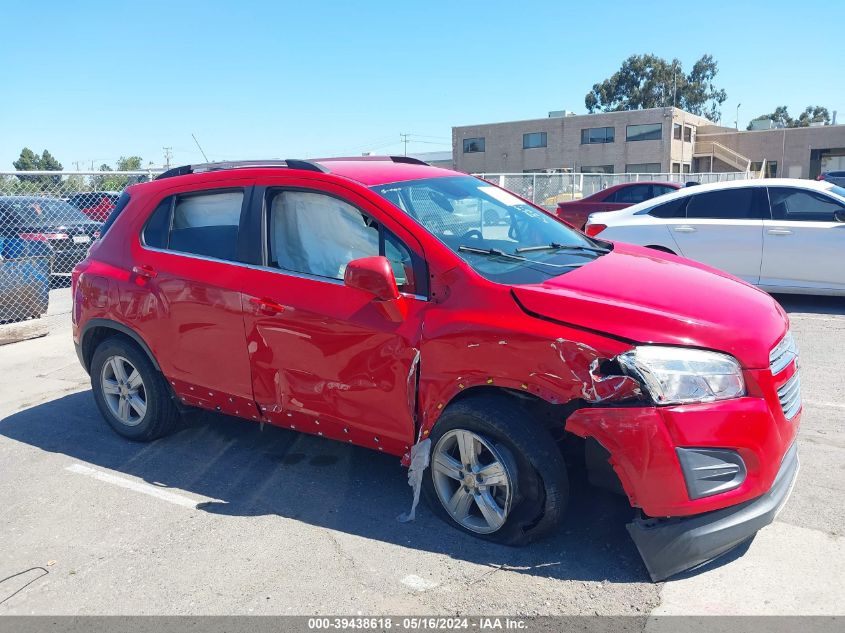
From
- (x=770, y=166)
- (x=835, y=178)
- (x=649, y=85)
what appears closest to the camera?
(x=835, y=178)

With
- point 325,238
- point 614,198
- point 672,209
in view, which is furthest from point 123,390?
point 614,198

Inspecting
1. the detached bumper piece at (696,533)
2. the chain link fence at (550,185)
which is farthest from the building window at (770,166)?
the detached bumper piece at (696,533)

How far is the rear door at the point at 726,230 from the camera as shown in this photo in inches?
338

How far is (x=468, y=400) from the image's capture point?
11.4 feet

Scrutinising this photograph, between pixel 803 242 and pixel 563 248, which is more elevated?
pixel 563 248

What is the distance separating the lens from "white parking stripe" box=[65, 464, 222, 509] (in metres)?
4.21

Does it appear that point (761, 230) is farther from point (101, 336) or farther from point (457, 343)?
point (101, 336)

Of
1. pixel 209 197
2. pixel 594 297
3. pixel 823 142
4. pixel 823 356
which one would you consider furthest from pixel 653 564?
pixel 823 142

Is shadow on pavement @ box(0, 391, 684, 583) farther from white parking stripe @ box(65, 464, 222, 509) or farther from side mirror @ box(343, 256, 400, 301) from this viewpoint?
side mirror @ box(343, 256, 400, 301)

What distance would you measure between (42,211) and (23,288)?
416 centimetres

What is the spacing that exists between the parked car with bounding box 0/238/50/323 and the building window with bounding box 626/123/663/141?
48410 mm

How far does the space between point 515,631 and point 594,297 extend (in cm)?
148

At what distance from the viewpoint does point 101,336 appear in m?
5.25

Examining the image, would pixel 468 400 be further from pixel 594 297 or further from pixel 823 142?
pixel 823 142
